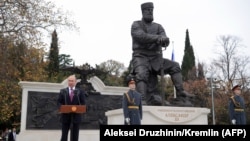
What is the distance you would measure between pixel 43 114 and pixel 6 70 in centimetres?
519

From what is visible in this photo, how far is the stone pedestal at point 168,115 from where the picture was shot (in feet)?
31.3

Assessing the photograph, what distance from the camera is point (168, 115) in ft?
32.1

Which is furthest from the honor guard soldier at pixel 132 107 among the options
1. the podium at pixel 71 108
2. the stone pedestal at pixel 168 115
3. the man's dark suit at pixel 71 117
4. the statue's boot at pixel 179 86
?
the statue's boot at pixel 179 86

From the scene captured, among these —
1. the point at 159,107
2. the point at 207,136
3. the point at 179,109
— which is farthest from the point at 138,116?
the point at 207,136

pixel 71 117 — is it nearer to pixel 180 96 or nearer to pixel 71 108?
pixel 71 108

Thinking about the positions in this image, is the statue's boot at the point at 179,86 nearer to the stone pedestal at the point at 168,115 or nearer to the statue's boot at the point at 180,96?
the statue's boot at the point at 180,96

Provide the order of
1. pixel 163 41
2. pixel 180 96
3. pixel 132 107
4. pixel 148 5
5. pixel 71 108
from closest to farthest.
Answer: pixel 71 108, pixel 132 107, pixel 163 41, pixel 180 96, pixel 148 5

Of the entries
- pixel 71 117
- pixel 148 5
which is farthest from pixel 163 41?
pixel 71 117

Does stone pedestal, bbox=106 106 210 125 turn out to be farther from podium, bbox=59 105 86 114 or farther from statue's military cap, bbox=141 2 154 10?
statue's military cap, bbox=141 2 154 10

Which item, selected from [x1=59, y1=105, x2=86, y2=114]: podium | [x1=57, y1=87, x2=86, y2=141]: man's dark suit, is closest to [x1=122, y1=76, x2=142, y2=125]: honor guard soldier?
[x1=57, y1=87, x2=86, y2=141]: man's dark suit

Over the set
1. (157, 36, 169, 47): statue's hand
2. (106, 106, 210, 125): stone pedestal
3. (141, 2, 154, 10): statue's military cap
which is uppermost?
(141, 2, 154, 10): statue's military cap

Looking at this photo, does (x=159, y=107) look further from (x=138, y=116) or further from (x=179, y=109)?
(x=138, y=116)

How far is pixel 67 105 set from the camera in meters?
6.65

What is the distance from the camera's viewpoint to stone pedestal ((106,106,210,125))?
955cm
